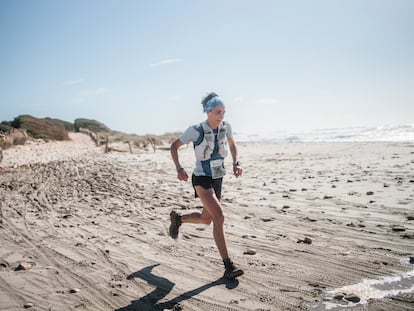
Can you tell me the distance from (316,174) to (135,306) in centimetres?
875

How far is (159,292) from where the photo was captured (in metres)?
3.66

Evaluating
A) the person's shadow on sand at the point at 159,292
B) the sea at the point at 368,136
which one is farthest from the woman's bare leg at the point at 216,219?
the sea at the point at 368,136

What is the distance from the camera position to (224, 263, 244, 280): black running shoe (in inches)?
151

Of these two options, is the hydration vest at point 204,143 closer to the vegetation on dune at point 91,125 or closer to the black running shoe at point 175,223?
the black running shoe at point 175,223

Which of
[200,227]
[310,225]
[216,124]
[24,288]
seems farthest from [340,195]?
[24,288]

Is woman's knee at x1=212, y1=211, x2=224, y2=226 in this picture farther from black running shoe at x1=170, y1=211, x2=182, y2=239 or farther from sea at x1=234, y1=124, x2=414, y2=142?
sea at x1=234, y1=124, x2=414, y2=142

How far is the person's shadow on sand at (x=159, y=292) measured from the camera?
335 cm

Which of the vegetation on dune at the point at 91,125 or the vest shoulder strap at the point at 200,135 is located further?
the vegetation on dune at the point at 91,125

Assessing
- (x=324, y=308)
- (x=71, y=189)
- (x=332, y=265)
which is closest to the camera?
(x=324, y=308)

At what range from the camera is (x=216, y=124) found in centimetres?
418

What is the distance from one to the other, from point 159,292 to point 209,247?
4.82 feet

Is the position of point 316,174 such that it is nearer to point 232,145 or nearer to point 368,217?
point 368,217

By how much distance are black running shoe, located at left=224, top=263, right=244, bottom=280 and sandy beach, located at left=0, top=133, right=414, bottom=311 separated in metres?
0.07

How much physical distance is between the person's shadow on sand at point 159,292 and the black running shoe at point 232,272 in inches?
2.3
